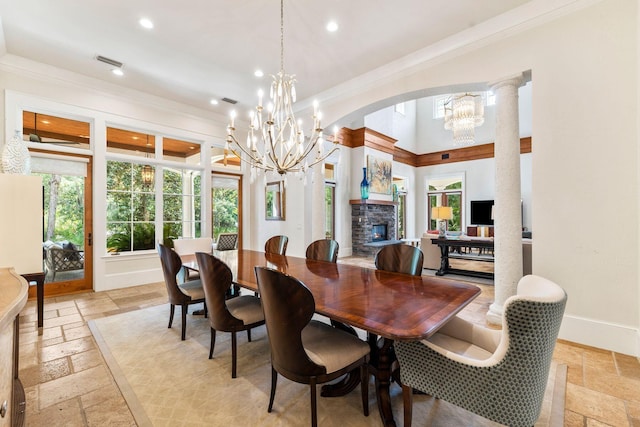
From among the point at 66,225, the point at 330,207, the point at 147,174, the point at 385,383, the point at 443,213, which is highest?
the point at 147,174

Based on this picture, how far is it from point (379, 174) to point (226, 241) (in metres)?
4.84

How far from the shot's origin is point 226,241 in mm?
5977

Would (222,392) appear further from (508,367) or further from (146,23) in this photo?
(146,23)

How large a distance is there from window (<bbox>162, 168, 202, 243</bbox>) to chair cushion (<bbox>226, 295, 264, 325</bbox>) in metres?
3.33

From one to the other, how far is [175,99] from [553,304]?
5.76 m

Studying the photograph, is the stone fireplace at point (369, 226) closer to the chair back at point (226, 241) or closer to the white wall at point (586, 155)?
the chair back at point (226, 241)

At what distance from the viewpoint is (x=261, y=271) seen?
151 centimetres

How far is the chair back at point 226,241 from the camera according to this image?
5.84 m

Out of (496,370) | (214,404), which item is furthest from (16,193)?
(496,370)

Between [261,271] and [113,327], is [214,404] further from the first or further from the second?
[113,327]

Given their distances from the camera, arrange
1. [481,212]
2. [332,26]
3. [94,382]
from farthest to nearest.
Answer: [481,212] → [332,26] → [94,382]

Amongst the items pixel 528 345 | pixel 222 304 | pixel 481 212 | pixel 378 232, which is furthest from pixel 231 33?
pixel 481 212

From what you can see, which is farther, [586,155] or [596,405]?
[586,155]

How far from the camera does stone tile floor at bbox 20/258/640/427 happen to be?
1.69 metres
